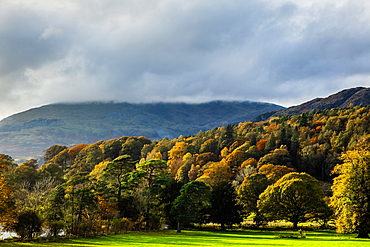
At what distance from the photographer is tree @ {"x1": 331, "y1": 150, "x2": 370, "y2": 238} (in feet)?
128

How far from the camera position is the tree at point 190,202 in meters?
57.8

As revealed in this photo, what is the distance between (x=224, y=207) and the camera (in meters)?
62.8

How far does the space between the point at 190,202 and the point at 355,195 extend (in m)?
26.8

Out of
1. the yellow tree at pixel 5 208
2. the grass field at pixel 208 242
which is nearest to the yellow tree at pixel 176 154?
the grass field at pixel 208 242

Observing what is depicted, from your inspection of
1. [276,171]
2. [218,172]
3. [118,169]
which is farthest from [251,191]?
[218,172]

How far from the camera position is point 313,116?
566 feet

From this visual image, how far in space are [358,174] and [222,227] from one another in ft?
97.2

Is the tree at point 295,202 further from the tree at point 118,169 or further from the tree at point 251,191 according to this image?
the tree at point 118,169

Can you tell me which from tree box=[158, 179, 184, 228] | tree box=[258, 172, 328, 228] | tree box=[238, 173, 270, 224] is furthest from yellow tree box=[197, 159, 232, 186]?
tree box=[258, 172, 328, 228]

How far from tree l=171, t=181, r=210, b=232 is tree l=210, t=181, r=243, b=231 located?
325cm

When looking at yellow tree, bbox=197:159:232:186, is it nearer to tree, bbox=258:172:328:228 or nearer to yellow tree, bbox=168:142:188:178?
yellow tree, bbox=168:142:188:178

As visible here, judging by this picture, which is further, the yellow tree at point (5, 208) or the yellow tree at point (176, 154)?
the yellow tree at point (176, 154)

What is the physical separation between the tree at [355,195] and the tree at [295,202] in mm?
18905

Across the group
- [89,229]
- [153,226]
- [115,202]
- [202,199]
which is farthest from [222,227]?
[89,229]
